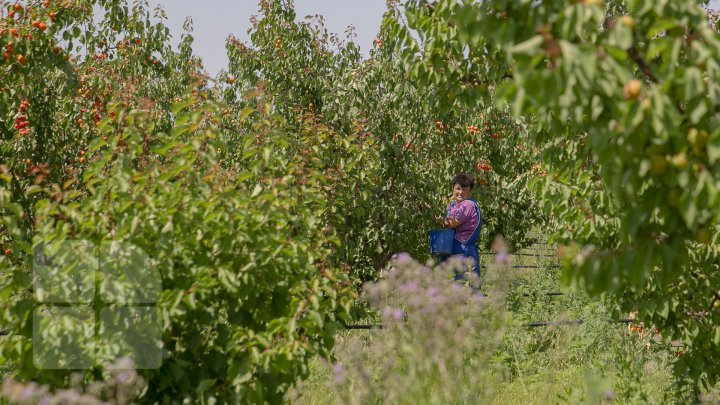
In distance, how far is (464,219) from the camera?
6.93 meters

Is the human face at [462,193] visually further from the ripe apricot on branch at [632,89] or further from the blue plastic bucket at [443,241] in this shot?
the ripe apricot on branch at [632,89]

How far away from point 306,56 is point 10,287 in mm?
6232

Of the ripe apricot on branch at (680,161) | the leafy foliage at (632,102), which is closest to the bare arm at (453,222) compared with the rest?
the leafy foliage at (632,102)

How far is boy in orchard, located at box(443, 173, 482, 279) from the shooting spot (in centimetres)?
691

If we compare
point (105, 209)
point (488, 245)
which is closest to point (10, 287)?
point (105, 209)

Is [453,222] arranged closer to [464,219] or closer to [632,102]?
[464,219]

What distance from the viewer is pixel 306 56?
28.7ft

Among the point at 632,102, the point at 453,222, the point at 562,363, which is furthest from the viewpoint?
the point at 453,222

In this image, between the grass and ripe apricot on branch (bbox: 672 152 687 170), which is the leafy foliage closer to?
ripe apricot on branch (bbox: 672 152 687 170)

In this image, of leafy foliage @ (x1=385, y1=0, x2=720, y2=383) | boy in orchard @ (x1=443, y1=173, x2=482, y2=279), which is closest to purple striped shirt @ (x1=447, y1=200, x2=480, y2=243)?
boy in orchard @ (x1=443, y1=173, x2=482, y2=279)

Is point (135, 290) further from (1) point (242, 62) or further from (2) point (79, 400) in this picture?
(1) point (242, 62)

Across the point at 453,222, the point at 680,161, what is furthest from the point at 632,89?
the point at 453,222

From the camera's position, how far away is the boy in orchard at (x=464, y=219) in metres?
6.91

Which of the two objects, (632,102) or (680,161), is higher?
(632,102)
